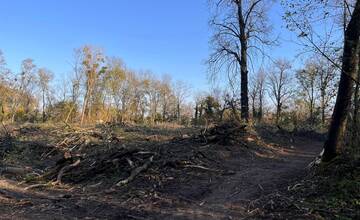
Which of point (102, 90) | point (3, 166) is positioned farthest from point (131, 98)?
point (3, 166)

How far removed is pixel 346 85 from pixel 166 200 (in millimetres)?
4579

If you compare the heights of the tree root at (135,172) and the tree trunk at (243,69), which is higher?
the tree trunk at (243,69)

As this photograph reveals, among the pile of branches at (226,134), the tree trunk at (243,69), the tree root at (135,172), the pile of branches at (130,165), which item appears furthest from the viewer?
the tree trunk at (243,69)

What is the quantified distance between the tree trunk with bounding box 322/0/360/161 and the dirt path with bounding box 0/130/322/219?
3.17ft

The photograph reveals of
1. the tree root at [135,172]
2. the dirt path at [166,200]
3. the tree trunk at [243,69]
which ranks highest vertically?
the tree trunk at [243,69]

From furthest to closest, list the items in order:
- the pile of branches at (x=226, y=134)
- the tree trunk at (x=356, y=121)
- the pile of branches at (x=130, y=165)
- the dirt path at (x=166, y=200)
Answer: the pile of branches at (x=226, y=134) < the pile of branches at (x=130, y=165) < the tree trunk at (x=356, y=121) < the dirt path at (x=166, y=200)

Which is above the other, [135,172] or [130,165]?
[130,165]

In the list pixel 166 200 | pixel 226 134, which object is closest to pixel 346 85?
pixel 166 200

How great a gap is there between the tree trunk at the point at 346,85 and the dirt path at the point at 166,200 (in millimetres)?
967

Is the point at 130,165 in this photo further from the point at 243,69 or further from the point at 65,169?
the point at 243,69

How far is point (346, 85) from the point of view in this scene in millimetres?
7711

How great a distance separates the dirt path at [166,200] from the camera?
6.27m

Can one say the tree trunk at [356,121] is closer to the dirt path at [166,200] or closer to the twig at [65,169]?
the dirt path at [166,200]

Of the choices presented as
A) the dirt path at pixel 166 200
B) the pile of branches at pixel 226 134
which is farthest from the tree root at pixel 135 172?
the pile of branches at pixel 226 134
